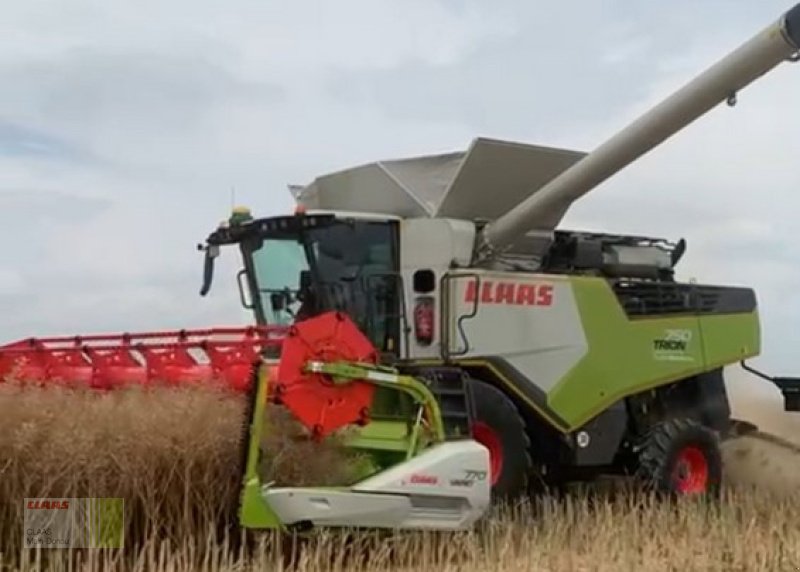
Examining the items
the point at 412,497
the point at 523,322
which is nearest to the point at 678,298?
the point at 523,322

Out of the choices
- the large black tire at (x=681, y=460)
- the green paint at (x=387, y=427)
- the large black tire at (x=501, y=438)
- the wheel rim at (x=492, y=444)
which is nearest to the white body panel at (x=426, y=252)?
the large black tire at (x=501, y=438)

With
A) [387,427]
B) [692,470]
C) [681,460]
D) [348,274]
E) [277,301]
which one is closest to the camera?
[387,427]

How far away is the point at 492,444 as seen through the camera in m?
6.62

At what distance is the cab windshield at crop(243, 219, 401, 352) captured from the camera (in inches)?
267

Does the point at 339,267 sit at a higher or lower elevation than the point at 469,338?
higher

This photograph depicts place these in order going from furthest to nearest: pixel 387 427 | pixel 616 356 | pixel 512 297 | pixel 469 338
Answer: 1. pixel 616 356
2. pixel 512 297
3. pixel 469 338
4. pixel 387 427

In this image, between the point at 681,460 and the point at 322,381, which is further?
the point at 681,460

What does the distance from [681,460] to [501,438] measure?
5.19 feet

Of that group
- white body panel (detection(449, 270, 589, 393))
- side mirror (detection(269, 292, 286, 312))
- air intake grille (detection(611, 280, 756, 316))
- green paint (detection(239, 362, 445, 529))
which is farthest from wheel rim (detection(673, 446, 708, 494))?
side mirror (detection(269, 292, 286, 312))

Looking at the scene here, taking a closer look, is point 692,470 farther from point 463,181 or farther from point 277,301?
point 277,301

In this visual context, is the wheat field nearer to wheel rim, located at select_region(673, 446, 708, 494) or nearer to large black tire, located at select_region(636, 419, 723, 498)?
large black tire, located at select_region(636, 419, 723, 498)

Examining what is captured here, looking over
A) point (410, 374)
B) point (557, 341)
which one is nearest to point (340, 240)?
point (410, 374)

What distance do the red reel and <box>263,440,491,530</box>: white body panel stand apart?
1.06 feet

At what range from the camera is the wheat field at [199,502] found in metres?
4.85
